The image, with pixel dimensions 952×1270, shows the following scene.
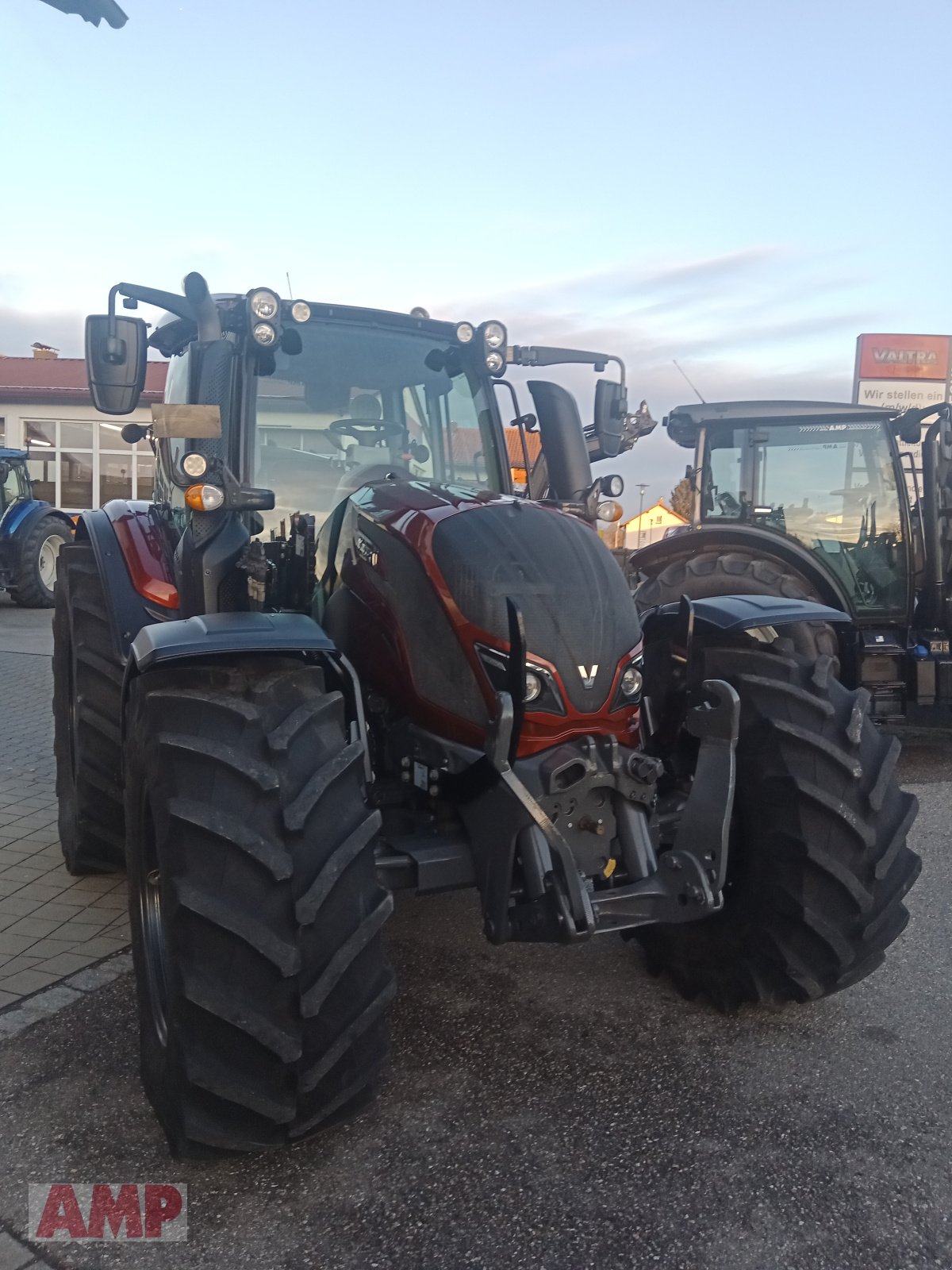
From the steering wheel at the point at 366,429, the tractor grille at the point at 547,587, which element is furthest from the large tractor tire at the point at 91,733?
the tractor grille at the point at 547,587

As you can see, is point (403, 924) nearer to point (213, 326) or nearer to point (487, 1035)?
point (487, 1035)

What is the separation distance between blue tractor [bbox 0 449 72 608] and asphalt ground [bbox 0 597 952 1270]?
13156mm

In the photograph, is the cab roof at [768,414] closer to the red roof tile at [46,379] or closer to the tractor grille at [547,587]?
the tractor grille at [547,587]

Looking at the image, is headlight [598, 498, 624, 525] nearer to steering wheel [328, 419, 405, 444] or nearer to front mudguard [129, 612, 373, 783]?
steering wheel [328, 419, 405, 444]

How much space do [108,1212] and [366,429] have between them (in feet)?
8.43

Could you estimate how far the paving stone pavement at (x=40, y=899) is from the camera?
3660 millimetres

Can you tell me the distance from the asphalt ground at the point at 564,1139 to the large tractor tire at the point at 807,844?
10.4 inches

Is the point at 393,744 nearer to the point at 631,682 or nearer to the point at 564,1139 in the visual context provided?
the point at 631,682

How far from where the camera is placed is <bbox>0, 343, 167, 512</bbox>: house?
75.1 ft

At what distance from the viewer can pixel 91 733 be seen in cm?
416

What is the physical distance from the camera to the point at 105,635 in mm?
4258

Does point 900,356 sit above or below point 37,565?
above

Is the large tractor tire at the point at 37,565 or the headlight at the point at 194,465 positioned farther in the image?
the large tractor tire at the point at 37,565

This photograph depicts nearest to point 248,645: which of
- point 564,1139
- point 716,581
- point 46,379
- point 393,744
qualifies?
point 393,744
